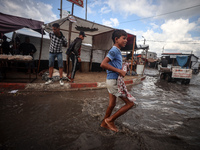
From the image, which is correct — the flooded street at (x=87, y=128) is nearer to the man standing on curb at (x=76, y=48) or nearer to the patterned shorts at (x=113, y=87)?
the patterned shorts at (x=113, y=87)

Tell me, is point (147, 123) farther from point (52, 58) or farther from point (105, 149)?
point (52, 58)

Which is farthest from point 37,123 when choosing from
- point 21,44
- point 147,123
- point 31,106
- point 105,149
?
point 21,44

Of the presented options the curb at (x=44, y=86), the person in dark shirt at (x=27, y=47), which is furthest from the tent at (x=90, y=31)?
the curb at (x=44, y=86)

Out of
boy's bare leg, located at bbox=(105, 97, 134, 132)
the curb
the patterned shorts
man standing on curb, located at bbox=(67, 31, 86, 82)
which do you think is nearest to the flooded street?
boy's bare leg, located at bbox=(105, 97, 134, 132)

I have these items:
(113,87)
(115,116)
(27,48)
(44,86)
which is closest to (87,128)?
(115,116)

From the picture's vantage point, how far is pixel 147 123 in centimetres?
191

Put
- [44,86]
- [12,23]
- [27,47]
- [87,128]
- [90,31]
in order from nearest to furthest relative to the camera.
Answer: [87,128], [44,86], [12,23], [27,47], [90,31]

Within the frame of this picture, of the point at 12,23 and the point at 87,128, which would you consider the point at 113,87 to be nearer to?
the point at 87,128

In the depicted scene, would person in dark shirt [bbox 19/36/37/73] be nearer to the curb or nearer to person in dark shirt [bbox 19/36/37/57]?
person in dark shirt [bbox 19/36/37/57]

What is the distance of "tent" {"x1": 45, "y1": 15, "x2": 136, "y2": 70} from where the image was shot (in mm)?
5199

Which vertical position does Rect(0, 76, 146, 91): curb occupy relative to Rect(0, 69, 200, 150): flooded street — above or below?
above

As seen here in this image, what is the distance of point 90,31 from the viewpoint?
21.9 ft

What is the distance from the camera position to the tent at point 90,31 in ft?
17.1

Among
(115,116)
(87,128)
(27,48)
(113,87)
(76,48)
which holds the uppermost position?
(27,48)
